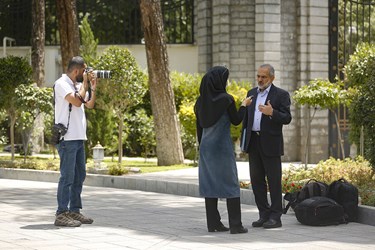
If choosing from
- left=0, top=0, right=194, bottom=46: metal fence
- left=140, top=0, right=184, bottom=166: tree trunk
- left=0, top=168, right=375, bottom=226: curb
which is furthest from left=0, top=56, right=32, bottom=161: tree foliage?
left=0, top=0, right=194, bottom=46: metal fence

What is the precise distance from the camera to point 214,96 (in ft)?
37.3

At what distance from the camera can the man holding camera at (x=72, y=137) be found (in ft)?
38.9

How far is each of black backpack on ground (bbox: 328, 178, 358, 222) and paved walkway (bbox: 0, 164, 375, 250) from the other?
169 millimetres

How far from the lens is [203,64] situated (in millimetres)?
28062

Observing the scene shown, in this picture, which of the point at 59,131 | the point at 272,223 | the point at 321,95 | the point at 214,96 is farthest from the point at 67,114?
the point at 321,95

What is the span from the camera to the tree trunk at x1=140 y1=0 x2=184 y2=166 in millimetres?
22250

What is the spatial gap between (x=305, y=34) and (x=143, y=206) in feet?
43.6

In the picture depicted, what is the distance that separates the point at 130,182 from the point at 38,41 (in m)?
13.4

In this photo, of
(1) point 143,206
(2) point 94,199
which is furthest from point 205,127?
(2) point 94,199

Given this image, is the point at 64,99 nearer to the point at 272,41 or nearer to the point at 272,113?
the point at 272,113

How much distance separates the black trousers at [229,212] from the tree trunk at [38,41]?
19.4 meters

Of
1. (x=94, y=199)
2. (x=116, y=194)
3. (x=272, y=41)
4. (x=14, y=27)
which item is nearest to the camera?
(x=94, y=199)

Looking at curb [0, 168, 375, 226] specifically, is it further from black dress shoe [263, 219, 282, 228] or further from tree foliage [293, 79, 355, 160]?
tree foliage [293, 79, 355, 160]

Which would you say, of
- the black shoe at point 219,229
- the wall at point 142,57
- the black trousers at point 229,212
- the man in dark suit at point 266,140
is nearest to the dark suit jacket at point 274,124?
the man in dark suit at point 266,140
